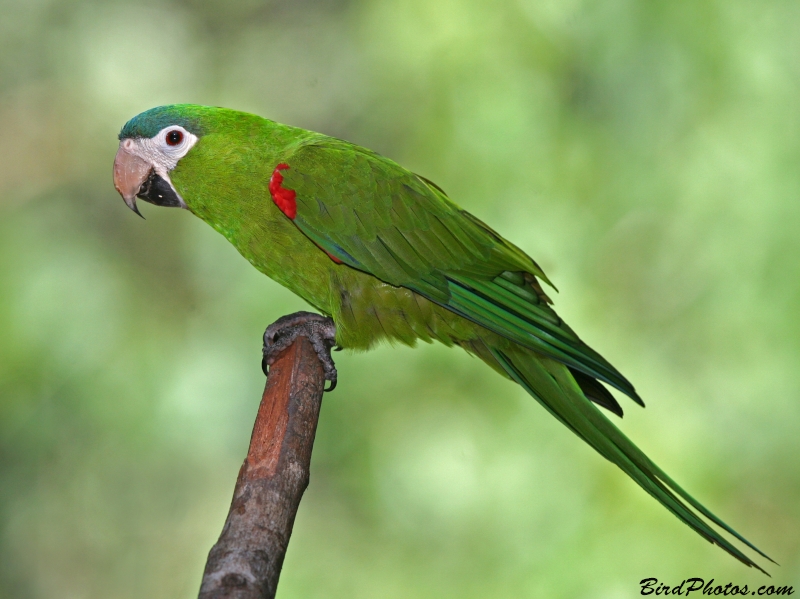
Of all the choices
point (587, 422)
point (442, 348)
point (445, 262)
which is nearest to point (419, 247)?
point (445, 262)

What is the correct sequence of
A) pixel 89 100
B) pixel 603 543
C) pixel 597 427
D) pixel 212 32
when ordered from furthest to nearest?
pixel 212 32 < pixel 89 100 < pixel 603 543 < pixel 597 427

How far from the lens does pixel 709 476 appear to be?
286cm

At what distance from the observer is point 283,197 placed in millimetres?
1885

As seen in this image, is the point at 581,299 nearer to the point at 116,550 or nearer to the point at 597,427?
the point at 597,427

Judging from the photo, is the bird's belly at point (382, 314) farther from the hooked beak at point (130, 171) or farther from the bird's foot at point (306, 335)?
the hooked beak at point (130, 171)

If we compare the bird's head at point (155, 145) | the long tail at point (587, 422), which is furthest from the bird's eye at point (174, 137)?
the long tail at point (587, 422)

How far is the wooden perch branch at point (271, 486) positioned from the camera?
3.61 ft

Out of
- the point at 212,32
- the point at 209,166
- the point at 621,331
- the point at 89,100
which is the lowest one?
the point at 209,166

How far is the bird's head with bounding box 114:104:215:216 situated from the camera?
1.98 m

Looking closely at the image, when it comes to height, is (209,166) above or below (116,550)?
above

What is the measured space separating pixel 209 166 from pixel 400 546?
1.76 metres

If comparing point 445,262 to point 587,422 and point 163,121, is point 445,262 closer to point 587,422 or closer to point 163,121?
point 587,422

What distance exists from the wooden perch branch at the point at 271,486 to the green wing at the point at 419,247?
0.33 m

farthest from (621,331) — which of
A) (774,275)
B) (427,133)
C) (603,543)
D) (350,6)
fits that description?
(350,6)
